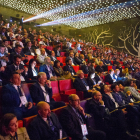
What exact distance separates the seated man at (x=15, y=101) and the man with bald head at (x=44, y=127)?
13.3 inches

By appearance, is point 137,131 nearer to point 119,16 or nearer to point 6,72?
point 6,72

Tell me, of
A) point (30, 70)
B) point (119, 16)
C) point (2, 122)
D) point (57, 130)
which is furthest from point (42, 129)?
point (119, 16)

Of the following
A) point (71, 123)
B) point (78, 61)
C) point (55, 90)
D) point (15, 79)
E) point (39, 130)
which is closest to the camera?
point (39, 130)

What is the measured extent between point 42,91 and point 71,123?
2.60 feet

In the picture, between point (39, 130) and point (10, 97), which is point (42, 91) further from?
point (39, 130)

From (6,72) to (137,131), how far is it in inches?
105

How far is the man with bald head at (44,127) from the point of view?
154 cm

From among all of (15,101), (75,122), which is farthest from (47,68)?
(75,122)

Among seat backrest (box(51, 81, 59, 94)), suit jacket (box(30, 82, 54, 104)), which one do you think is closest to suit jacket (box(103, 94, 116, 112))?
seat backrest (box(51, 81, 59, 94))

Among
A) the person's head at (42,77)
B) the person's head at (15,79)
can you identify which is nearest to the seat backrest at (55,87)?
the person's head at (42,77)

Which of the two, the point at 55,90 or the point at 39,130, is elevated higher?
the point at 55,90

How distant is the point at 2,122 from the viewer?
1.34 metres

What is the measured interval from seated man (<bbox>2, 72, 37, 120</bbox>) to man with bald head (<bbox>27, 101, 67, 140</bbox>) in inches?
13.3

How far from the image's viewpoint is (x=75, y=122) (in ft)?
6.31
